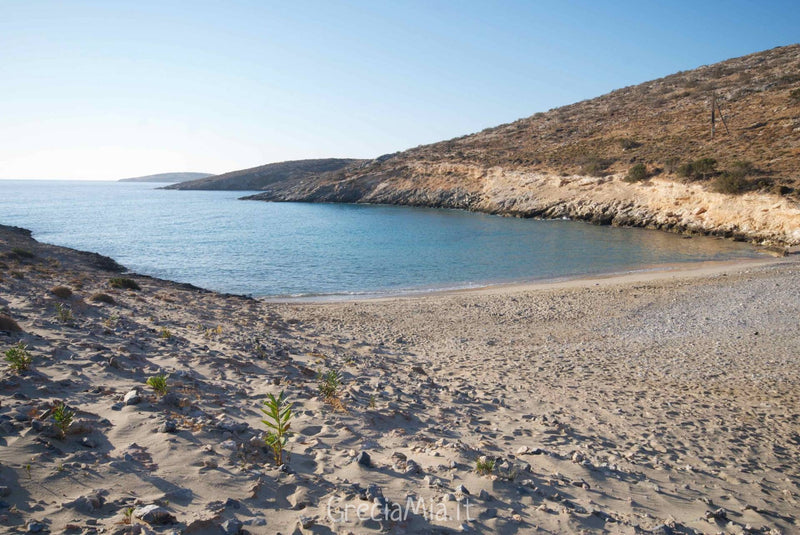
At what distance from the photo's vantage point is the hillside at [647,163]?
36.4 metres

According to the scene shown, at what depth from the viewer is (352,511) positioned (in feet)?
12.9

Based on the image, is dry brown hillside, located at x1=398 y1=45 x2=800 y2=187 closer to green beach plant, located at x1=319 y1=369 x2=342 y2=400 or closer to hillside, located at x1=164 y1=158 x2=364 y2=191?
green beach plant, located at x1=319 y1=369 x2=342 y2=400

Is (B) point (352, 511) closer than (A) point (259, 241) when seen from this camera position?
Yes

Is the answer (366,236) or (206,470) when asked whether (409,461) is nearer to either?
(206,470)

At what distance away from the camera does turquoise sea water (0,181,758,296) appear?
2502 centimetres

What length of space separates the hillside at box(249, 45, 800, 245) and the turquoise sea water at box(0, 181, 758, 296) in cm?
382

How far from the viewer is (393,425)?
249 inches

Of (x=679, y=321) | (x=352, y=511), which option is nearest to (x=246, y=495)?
(x=352, y=511)

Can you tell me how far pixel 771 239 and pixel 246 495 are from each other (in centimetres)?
3876

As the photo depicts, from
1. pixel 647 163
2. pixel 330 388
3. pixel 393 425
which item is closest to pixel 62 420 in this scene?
pixel 330 388

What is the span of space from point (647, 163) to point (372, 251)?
32.9 meters

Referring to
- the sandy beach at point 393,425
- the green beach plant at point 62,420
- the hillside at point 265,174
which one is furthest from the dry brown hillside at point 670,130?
the hillside at point 265,174

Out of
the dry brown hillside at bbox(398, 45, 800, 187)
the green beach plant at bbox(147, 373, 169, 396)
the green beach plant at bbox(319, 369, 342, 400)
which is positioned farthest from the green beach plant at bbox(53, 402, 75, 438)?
the dry brown hillside at bbox(398, 45, 800, 187)

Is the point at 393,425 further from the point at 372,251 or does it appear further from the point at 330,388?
the point at 372,251
